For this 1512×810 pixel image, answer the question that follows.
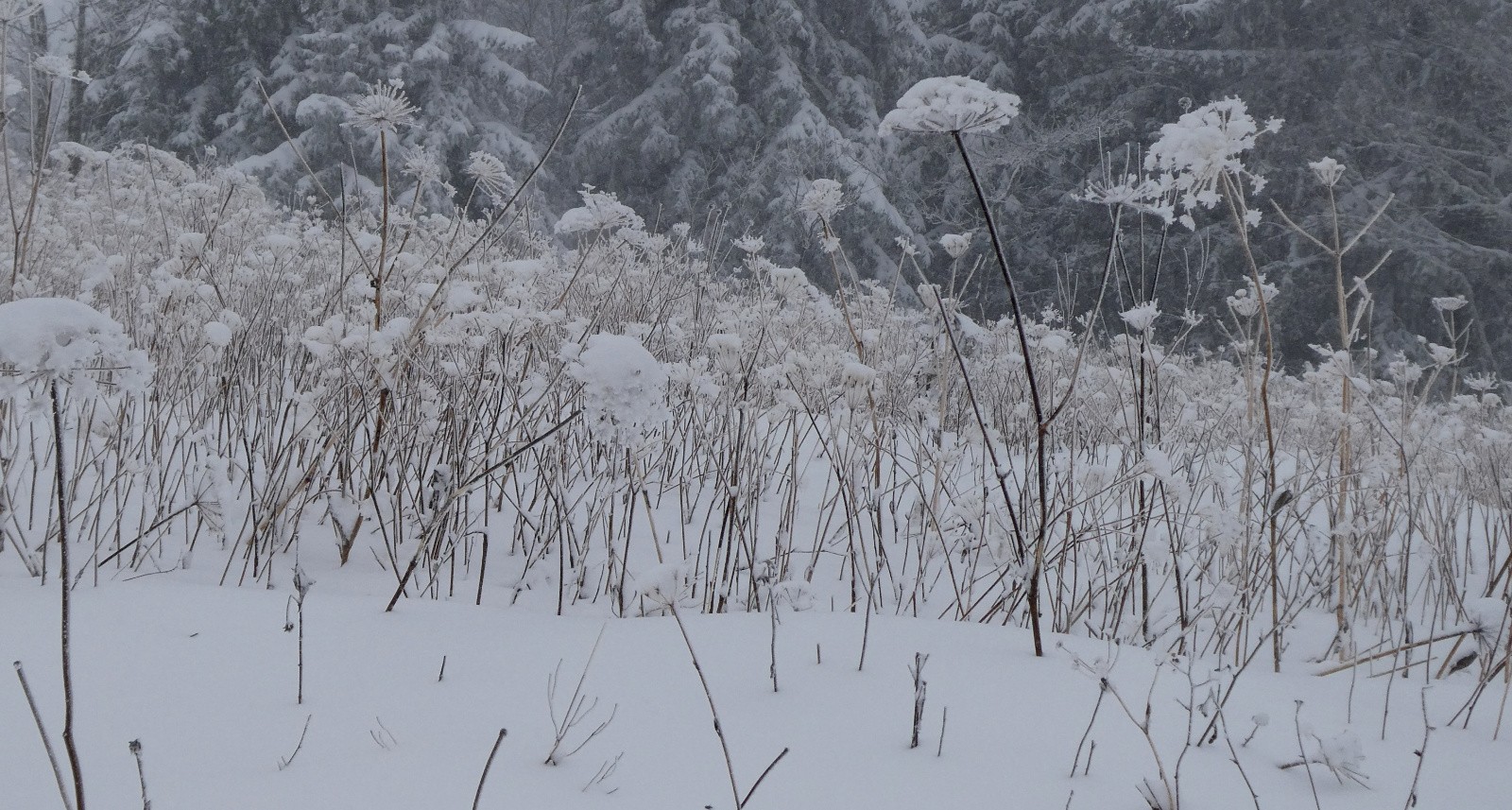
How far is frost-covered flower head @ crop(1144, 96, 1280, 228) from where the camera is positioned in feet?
4.33

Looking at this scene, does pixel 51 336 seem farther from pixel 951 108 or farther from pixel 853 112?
pixel 853 112

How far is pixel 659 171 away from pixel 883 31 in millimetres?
4097

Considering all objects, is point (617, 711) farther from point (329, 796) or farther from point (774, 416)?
point (774, 416)

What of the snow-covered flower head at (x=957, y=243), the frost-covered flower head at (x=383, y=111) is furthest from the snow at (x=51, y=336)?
the snow-covered flower head at (x=957, y=243)

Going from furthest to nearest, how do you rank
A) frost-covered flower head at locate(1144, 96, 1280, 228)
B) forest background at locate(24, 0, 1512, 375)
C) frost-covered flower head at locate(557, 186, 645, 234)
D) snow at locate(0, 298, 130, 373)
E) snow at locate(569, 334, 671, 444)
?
forest background at locate(24, 0, 1512, 375)
frost-covered flower head at locate(557, 186, 645, 234)
frost-covered flower head at locate(1144, 96, 1280, 228)
snow at locate(569, 334, 671, 444)
snow at locate(0, 298, 130, 373)

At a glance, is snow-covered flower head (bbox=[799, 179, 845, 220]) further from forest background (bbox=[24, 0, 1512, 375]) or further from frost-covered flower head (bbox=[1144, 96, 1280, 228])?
forest background (bbox=[24, 0, 1512, 375])

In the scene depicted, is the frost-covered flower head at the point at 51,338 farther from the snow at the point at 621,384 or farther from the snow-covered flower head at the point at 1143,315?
the snow-covered flower head at the point at 1143,315

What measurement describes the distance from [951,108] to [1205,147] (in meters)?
0.46

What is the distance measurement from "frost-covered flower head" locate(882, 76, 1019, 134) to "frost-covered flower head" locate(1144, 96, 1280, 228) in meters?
0.31

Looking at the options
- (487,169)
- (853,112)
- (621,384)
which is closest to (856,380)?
(621,384)

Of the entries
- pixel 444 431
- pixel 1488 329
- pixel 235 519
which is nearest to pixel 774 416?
pixel 444 431

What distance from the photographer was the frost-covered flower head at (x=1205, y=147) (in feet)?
4.33

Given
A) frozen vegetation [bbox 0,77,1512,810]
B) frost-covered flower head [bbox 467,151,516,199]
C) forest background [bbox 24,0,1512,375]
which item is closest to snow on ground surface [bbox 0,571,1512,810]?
frozen vegetation [bbox 0,77,1512,810]

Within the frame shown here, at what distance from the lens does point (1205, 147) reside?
1335 millimetres
